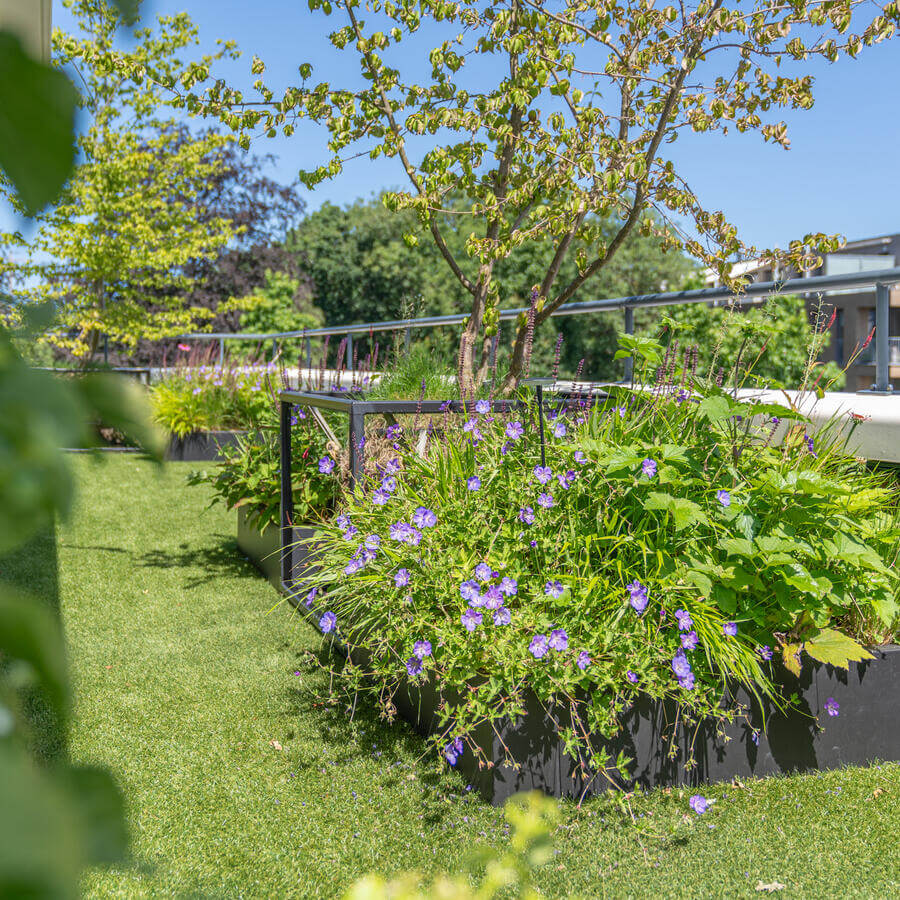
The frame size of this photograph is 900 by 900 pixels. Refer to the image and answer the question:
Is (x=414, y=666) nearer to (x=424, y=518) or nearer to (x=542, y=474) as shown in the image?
(x=424, y=518)

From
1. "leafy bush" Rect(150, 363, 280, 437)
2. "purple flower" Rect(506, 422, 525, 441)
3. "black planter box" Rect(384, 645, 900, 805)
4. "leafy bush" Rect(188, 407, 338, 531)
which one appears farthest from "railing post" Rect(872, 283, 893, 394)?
"leafy bush" Rect(150, 363, 280, 437)

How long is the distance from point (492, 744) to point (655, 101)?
296 centimetres

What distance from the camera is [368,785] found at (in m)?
2.33

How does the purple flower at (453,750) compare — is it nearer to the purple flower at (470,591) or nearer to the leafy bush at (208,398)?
the purple flower at (470,591)

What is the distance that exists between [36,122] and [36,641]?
0.51ft

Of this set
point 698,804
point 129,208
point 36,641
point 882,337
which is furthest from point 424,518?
point 129,208

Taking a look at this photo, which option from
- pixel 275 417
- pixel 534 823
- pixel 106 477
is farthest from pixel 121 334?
pixel 534 823

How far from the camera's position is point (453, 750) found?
221 cm

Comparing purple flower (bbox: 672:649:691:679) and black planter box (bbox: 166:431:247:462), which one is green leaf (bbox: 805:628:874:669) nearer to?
purple flower (bbox: 672:649:691:679)

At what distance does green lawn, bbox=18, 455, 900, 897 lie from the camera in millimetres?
1910

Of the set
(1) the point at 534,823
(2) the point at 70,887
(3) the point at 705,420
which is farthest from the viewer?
(3) the point at 705,420

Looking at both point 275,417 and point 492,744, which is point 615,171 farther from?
point 275,417

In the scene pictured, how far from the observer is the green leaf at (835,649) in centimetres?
226

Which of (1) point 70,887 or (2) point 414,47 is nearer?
(1) point 70,887
